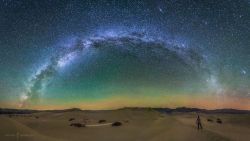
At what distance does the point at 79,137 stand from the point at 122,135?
4140 millimetres

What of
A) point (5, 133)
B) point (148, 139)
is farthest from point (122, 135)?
point (5, 133)

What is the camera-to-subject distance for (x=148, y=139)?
25094mm

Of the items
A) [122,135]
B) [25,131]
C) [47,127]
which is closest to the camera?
[25,131]

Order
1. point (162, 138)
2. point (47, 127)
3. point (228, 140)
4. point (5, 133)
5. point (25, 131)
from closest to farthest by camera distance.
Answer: point (5, 133) → point (25, 131) → point (228, 140) → point (162, 138) → point (47, 127)

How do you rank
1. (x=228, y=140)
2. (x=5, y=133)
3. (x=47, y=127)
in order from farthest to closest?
1. (x=47, y=127)
2. (x=228, y=140)
3. (x=5, y=133)

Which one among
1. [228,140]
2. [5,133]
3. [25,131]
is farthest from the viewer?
[228,140]

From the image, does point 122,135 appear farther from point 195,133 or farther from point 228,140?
point 228,140

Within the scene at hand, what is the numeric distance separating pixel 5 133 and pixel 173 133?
14920 millimetres

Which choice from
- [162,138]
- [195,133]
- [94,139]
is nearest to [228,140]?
[195,133]

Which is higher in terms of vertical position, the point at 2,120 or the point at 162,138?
the point at 2,120

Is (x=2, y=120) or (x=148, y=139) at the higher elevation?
(x=2, y=120)

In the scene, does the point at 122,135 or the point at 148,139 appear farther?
the point at 122,135

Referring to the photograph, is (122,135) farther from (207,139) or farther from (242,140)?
(242,140)

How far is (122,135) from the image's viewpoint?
88.9ft
